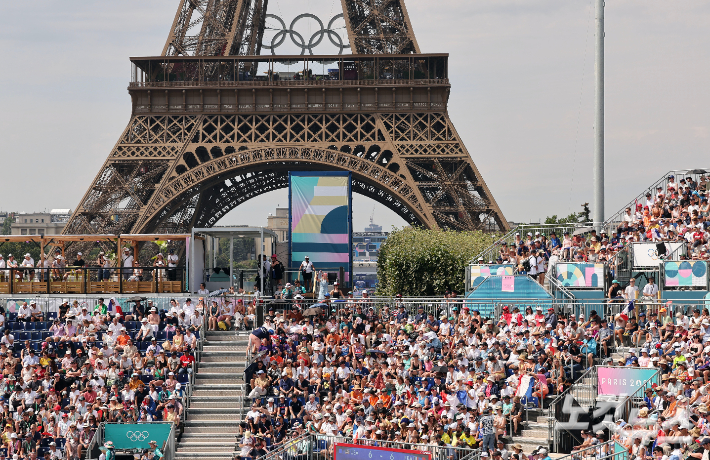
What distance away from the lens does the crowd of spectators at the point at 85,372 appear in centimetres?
1906

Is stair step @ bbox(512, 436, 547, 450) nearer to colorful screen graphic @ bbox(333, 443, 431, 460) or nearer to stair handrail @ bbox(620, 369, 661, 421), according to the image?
stair handrail @ bbox(620, 369, 661, 421)

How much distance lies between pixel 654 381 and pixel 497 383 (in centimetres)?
302

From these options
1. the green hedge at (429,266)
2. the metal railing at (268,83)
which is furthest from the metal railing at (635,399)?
the metal railing at (268,83)

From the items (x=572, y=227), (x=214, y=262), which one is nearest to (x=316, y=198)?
(x=214, y=262)

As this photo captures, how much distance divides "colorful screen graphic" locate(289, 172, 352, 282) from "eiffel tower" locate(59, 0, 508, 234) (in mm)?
10040

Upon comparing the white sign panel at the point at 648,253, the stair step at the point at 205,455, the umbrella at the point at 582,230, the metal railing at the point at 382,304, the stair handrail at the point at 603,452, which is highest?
the umbrella at the point at 582,230

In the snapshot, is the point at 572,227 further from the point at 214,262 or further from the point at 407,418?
the point at 407,418

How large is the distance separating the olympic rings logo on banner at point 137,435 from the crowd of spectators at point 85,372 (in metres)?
0.43

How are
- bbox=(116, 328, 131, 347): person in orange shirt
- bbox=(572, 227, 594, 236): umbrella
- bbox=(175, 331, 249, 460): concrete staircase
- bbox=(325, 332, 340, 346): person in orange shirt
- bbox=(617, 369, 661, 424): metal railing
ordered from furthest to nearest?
bbox=(572, 227, 594, 236): umbrella < bbox=(116, 328, 131, 347): person in orange shirt < bbox=(325, 332, 340, 346): person in orange shirt < bbox=(175, 331, 249, 460): concrete staircase < bbox=(617, 369, 661, 424): metal railing

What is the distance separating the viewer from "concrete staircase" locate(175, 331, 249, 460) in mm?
18750

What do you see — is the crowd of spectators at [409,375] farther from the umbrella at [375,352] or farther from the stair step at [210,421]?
the stair step at [210,421]

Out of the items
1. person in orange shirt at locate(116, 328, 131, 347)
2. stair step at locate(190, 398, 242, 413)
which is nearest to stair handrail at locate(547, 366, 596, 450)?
stair step at locate(190, 398, 242, 413)

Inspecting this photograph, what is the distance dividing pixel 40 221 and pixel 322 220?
144 m

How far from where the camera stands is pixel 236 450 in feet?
60.8
